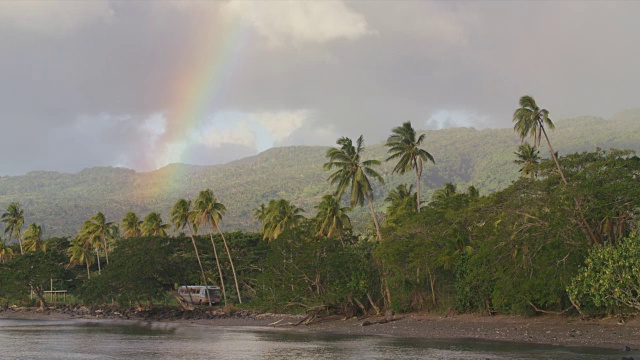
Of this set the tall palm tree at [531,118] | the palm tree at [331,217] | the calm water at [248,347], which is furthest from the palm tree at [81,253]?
the tall palm tree at [531,118]

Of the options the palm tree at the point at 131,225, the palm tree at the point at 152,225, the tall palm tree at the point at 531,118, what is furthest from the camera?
the palm tree at the point at 131,225

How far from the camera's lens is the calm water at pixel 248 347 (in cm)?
3725

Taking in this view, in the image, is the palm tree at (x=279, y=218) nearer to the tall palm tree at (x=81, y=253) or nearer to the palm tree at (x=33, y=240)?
the tall palm tree at (x=81, y=253)

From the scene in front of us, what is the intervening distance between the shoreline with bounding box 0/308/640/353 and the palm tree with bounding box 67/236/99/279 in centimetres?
2359

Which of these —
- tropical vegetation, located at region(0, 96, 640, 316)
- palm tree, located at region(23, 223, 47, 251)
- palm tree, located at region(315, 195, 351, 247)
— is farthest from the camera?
palm tree, located at region(23, 223, 47, 251)

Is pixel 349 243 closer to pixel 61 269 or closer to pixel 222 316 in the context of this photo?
pixel 222 316

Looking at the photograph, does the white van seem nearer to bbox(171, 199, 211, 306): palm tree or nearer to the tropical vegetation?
bbox(171, 199, 211, 306): palm tree

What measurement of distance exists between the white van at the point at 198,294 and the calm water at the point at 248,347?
2733 centimetres

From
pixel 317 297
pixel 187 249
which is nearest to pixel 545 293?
pixel 317 297

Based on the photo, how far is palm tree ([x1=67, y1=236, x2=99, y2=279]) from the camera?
10750 centimetres

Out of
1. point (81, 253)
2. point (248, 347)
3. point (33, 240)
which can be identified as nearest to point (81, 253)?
point (81, 253)

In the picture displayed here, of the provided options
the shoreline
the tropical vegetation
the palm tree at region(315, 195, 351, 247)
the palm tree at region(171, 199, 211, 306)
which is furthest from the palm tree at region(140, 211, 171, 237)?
the palm tree at region(315, 195, 351, 247)

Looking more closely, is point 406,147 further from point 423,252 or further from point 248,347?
point 248,347

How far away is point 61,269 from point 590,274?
8851cm
